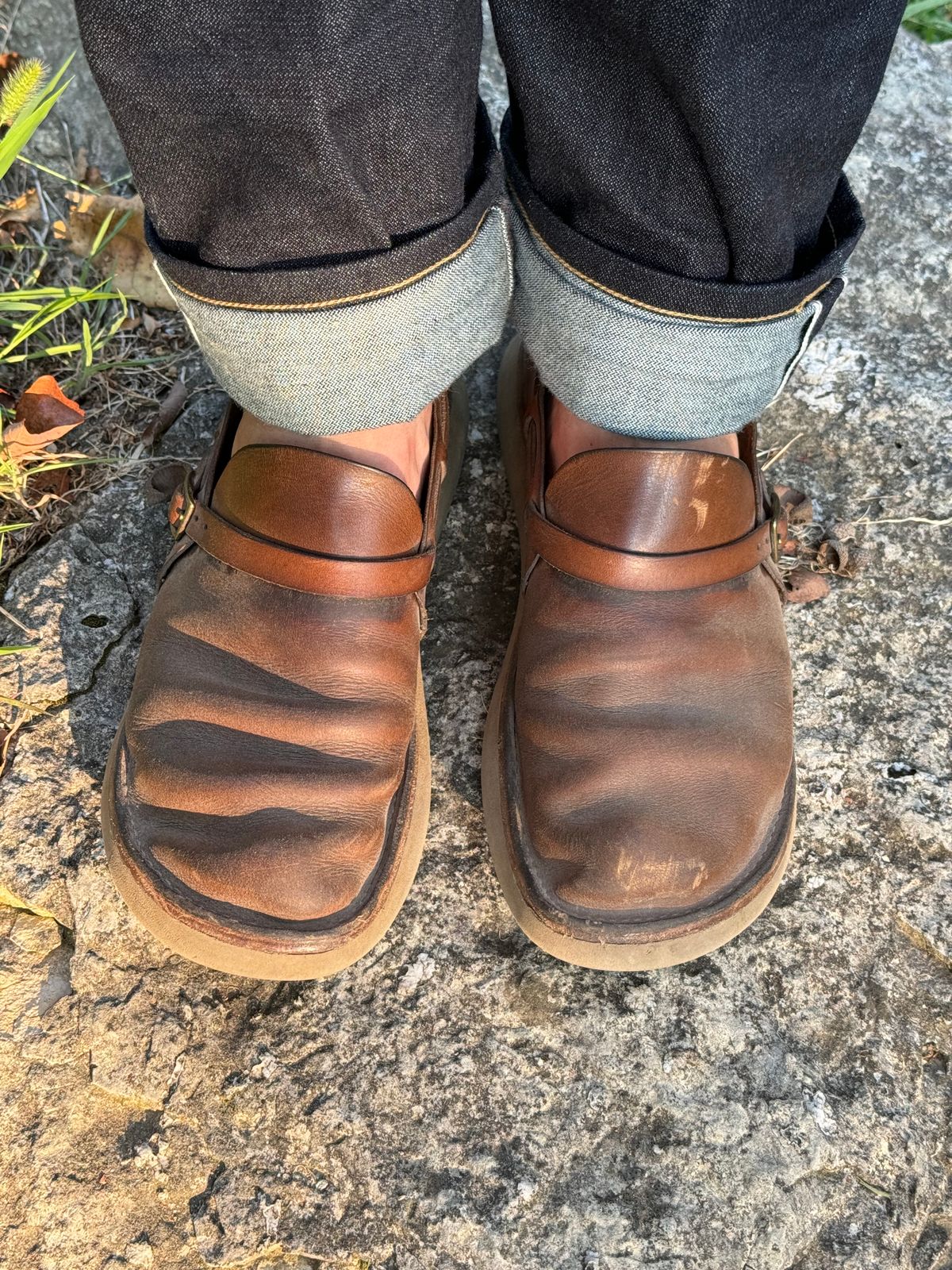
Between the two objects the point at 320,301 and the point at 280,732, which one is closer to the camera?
the point at 320,301

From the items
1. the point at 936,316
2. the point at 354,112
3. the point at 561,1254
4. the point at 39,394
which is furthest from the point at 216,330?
the point at 936,316

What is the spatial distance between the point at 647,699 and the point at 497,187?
0.63m

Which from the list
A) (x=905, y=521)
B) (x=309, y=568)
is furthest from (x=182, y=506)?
(x=905, y=521)

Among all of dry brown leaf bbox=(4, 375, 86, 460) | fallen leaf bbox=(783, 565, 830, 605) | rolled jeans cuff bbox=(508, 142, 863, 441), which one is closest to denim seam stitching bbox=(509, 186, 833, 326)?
rolled jeans cuff bbox=(508, 142, 863, 441)

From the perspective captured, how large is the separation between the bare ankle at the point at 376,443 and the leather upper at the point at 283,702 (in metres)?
0.07

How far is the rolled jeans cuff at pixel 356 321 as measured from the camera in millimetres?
1025

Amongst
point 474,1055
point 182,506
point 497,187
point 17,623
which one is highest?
point 497,187

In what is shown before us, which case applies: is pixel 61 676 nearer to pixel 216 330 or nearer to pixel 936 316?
pixel 216 330

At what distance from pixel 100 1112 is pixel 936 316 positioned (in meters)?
1.89

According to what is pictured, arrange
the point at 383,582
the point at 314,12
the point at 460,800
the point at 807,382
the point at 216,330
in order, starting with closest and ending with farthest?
the point at 314,12 < the point at 216,330 < the point at 383,582 < the point at 460,800 < the point at 807,382

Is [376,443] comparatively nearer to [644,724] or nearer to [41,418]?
[644,724]

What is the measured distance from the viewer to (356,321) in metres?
1.05

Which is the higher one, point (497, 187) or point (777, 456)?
point (497, 187)

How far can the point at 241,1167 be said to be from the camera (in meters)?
1.15
